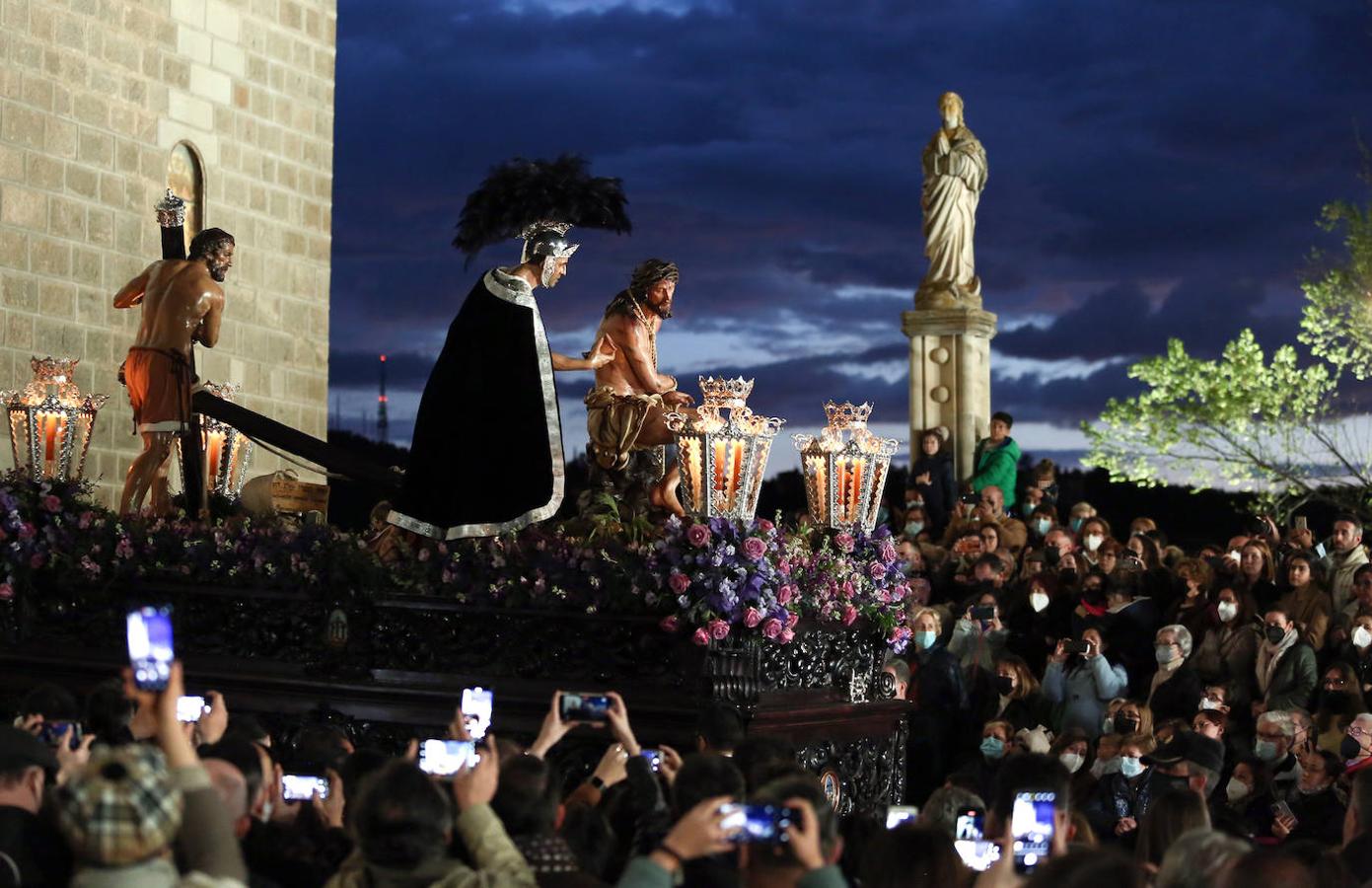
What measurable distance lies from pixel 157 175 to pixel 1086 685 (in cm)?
843

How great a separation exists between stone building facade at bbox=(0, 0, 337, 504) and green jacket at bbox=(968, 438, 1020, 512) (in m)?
5.66

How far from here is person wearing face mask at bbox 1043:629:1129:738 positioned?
1052cm

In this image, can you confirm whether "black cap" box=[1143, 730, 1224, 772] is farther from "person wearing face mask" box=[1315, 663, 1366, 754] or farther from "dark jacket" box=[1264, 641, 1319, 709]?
"dark jacket" box=[1264, 641, 1319, 709]

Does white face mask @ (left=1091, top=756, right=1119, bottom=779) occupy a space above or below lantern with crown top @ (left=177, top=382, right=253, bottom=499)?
below

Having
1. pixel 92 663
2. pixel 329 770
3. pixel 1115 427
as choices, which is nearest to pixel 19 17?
pixel 92 663

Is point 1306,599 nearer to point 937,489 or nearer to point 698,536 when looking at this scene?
point 698,536

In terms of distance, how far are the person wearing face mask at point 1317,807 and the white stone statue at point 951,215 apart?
10.7 meters

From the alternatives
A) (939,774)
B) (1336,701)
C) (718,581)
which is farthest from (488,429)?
(1336,701)

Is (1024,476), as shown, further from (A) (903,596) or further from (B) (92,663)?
(B) (92,663)

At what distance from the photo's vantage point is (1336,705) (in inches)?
384

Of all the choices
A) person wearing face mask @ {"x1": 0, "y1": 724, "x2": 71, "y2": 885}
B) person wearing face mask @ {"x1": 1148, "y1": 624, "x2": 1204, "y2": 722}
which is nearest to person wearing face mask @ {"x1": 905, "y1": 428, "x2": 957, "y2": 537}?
person wearing face mask @ {"x1": 1148, "y1": 624, "x2": 1204, "y2": 722}

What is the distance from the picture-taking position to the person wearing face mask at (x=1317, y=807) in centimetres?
845

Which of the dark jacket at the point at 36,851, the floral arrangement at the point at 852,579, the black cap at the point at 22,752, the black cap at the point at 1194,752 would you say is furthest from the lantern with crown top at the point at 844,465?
the dark jacket at the point at 36,851

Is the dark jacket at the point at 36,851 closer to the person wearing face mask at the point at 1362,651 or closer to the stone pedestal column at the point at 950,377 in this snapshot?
the person wearing face mask at the point at 1362,651
